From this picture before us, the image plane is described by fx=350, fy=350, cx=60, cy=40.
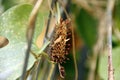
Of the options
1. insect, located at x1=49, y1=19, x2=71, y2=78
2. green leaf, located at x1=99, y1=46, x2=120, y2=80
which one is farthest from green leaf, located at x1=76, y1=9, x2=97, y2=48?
insect, located at x1=49, y1=19, x2=71, y2=78

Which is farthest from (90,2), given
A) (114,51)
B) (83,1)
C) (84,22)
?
(114,51)

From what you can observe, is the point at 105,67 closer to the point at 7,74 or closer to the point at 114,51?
the point at 114,51

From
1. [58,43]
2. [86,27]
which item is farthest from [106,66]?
[86,27]

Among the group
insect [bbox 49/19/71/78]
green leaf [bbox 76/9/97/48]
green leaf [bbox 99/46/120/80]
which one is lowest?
green leaf [bbox 99/46/120/80]

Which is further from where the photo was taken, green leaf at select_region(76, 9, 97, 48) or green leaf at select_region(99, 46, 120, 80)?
green leaf at select_region(76, 9, 97, 48)

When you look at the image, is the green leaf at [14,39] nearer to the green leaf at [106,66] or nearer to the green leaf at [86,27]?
the green leaf at [106,66]

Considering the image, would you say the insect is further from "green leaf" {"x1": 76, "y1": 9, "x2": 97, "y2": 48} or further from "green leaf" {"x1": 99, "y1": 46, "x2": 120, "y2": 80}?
"green leaf" {"x1": 76, "y1": 9, "x2": 97, "y2": 48}

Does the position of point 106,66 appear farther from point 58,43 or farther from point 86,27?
point 86,27
